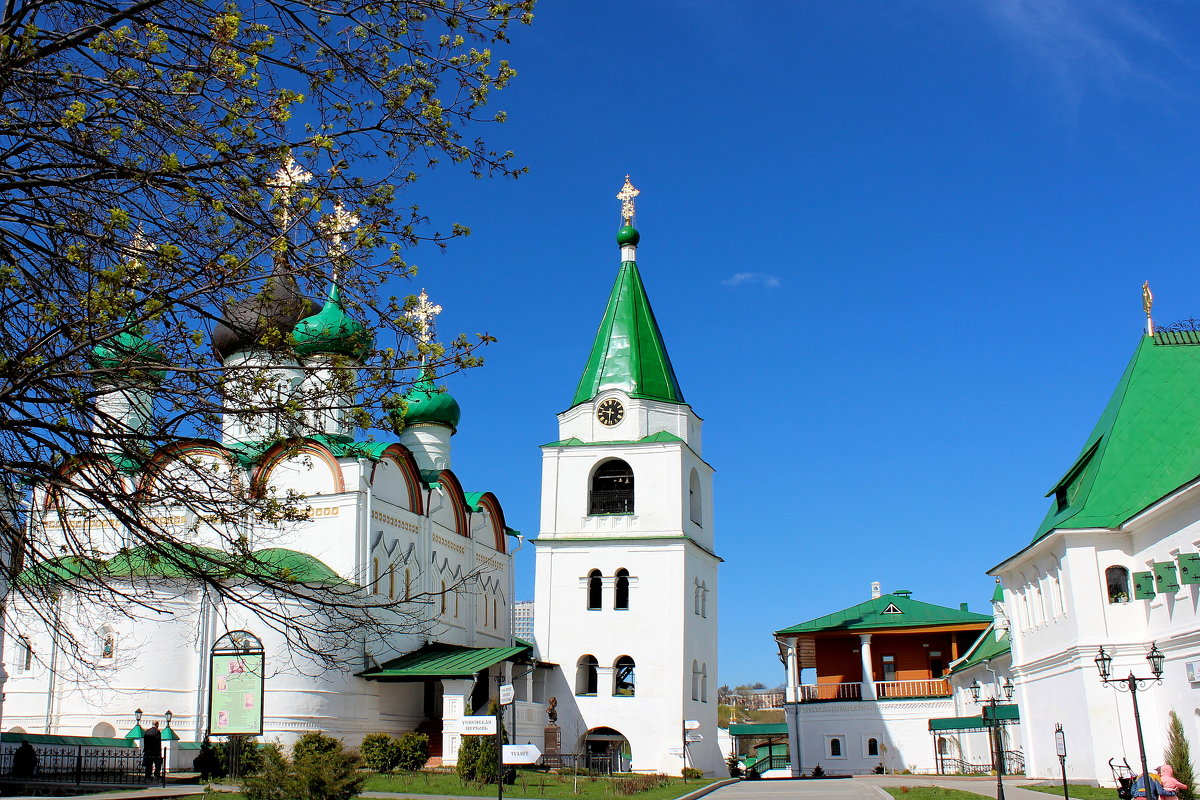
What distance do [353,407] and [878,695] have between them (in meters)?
30.2

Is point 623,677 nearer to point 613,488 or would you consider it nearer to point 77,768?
point 613,488

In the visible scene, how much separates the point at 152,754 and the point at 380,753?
183 inches

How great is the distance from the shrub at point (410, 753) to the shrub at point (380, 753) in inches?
2.3

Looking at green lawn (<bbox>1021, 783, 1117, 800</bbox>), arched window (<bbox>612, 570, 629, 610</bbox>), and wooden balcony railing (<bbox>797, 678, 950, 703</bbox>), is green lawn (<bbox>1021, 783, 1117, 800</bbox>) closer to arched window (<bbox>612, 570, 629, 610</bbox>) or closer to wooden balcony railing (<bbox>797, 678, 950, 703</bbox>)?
arched window (<bbox>612, 570, 629, 610</bbox>)

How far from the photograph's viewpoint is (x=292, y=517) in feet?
26.2

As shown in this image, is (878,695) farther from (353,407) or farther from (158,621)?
(353,407)

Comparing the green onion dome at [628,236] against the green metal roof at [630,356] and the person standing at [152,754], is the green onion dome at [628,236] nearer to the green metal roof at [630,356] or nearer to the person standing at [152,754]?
the green metal roof at [630,356]

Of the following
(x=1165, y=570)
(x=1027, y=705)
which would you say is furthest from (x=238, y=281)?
(x=1027, y=705)

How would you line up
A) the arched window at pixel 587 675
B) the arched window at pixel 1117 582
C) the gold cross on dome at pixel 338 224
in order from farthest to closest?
the arched window at pixel 587 675 < the arched window at pixel 1117 582 < the gold cross on dome at pixel 338 224

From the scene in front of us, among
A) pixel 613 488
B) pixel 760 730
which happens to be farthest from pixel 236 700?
pixel 760 730

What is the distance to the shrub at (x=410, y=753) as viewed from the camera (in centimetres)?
2206

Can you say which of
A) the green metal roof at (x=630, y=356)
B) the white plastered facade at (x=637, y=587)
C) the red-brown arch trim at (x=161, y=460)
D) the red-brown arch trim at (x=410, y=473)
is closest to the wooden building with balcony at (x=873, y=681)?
the white plastered facade at (x=637, y=587)

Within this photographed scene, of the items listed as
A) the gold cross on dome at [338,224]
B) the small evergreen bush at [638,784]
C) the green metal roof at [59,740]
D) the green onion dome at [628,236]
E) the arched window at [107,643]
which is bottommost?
the small evergreen bush at [638,784]

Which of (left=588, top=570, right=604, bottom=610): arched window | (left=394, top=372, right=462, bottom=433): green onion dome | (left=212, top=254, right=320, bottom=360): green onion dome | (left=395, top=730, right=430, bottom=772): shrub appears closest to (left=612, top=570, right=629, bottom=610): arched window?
(left=588, top=570, right=604, bottom=610): arched window
